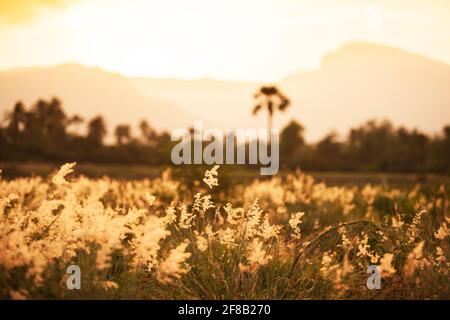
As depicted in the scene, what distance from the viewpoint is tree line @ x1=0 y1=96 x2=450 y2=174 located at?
1897 inches

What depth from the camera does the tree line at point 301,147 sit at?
48188 mm

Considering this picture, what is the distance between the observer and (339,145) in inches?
2315

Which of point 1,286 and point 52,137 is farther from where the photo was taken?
point 52,137

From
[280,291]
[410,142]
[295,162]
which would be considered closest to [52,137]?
[295,162]

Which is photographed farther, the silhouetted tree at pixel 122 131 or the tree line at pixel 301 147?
→ the silhouetted tree at pixel 122 131

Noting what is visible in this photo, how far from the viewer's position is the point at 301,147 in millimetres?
63094

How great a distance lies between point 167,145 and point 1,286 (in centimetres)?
885
